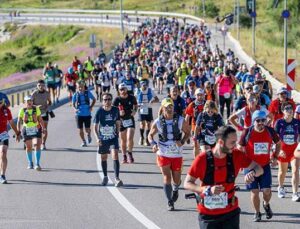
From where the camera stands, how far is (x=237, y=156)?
841 cm

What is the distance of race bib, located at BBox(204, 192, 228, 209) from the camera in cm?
828

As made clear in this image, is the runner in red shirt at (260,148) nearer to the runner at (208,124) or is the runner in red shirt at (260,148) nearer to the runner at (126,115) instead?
the runner at (208,124)

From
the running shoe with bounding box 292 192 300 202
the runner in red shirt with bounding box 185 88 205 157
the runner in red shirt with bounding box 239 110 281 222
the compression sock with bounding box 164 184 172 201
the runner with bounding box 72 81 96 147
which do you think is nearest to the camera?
the runner in red shirt with bounding box 239 110 281 222

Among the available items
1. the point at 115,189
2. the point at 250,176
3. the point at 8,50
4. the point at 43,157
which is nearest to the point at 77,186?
the point at 115,189

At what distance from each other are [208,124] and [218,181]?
21.7ft

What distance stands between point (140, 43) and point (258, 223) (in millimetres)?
46257

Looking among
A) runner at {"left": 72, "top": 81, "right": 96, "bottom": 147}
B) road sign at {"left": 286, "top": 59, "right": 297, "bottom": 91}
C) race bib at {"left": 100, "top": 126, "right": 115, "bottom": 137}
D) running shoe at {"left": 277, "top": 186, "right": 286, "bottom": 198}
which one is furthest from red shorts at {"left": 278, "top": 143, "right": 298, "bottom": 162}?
road sign at {"left": 286, "top": 59, "right": 297, "bottom": 91}

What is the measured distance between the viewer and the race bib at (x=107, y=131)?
15.3m

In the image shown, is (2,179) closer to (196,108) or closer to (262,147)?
(196,108)

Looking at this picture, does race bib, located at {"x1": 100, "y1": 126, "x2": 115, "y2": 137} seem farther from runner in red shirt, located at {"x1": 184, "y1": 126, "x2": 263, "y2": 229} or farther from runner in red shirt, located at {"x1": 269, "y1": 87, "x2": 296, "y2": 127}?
runner in red shirt, located at {"x1": 184, "y1": 126, "x2": 263, "y2": 229}

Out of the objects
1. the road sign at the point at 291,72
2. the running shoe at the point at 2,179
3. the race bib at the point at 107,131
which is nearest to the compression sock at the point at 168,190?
the race bib at the point at 107,131

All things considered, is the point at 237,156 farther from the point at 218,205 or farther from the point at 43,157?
the point at 43,157

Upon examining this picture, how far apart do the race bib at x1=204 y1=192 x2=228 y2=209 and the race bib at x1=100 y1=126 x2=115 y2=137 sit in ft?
23.5

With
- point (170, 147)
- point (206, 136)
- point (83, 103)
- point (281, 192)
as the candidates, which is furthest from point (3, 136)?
point (83, 103)
